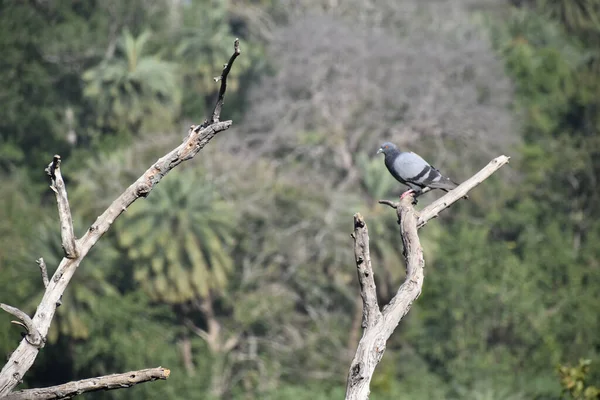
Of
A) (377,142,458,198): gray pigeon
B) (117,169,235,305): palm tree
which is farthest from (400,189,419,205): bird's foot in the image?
(117,169,235,305): palm tree

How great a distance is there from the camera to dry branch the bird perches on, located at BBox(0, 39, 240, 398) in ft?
25.7

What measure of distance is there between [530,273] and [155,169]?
36.5m

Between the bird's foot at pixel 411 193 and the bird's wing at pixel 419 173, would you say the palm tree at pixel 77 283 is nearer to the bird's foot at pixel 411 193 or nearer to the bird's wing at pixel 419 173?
the bird's wing at pixel 419 173

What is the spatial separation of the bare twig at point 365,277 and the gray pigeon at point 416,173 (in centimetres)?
312

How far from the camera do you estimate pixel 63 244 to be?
8008 mm

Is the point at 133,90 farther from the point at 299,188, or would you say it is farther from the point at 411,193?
the point at 411,193

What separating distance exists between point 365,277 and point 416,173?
13.1 feet

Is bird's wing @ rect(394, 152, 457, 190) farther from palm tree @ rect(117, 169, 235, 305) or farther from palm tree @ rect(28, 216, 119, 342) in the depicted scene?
palm tree @ rect(117, 169, 235, 305)

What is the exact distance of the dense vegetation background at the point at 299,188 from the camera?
36.0 metres

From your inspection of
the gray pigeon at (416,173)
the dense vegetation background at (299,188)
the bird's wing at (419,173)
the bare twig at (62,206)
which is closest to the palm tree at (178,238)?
the dense vegetation background at (299,188)

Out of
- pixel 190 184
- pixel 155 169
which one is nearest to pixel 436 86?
pixel 190 184

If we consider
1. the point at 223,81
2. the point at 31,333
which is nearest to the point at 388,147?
the point at 223,81

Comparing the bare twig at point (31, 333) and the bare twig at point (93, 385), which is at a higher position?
the bare twig at point (31, 333)

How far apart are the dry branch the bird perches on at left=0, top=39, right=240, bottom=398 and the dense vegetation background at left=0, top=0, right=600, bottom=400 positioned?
25609 mm
